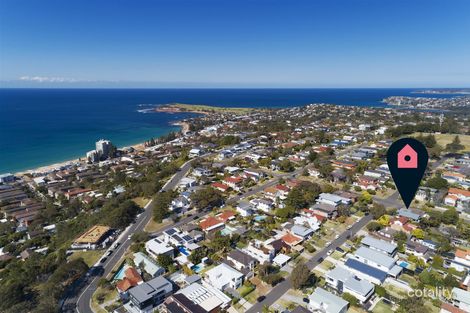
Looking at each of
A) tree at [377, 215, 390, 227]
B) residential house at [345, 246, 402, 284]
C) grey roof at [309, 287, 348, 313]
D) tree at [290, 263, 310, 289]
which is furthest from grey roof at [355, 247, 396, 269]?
tree at [377, 215, 390, 227]

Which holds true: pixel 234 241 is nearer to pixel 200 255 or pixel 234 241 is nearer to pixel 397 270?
pixel 200 255

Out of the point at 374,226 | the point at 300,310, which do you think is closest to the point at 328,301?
the point at 300,310

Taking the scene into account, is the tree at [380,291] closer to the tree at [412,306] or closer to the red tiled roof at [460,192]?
the tree at [412,306]

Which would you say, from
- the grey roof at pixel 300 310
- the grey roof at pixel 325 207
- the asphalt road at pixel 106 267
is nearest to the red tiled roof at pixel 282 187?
the grey roof at pixel 325 207

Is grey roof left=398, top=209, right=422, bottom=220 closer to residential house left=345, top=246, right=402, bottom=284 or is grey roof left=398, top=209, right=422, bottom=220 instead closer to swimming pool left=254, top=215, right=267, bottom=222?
residential house left=345, top=246, right=402, bottom=284

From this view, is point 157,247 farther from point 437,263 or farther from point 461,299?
point 437,263

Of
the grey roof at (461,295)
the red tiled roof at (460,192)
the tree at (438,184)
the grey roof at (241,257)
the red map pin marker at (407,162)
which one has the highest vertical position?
the red map pin marker at (407,162)

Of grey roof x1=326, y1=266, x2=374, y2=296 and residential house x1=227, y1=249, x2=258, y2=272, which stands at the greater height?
grey roof x1=326, y1=266, x2=374, y2=296
